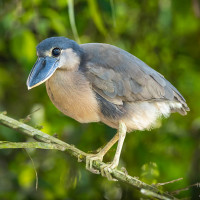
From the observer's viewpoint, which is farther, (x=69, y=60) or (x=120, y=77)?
(x=120, y=77)

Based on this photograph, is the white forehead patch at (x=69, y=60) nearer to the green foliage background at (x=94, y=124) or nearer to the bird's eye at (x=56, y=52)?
the bird's eye at (x=56, y=52)

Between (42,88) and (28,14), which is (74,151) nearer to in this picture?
(28,14)

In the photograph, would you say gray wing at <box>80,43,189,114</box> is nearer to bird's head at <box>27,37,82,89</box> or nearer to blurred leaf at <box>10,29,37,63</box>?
bird's head at <box>27,37,82,89</box>

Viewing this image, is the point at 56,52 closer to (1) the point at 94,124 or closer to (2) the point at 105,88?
(2) the point at 105,88

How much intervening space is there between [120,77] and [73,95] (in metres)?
0.24

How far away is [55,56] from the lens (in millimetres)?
1657

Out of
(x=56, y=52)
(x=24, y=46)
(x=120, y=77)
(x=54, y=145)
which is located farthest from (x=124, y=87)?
(x=24, y=46)

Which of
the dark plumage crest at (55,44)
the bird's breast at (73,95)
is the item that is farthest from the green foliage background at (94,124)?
the dark plumage crest at (55,44)

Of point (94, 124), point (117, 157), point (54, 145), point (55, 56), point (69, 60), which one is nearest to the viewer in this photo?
point (54, 145)

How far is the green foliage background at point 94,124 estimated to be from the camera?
2779 mm

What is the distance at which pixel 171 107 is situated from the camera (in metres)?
2.05

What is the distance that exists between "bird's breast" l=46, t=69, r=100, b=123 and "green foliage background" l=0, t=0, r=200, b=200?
58 centimetres

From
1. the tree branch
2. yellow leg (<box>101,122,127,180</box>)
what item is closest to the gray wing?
yellow leg (<box>101,122,127,180</box>)

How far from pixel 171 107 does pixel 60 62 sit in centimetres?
59
